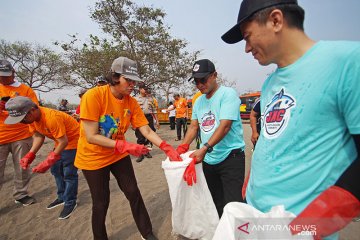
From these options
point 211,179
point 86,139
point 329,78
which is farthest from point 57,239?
point 329,78

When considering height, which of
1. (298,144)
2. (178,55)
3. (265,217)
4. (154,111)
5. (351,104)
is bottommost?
A: (154,111)

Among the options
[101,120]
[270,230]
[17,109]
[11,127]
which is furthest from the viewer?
[11,127]

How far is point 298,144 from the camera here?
2.98 feet

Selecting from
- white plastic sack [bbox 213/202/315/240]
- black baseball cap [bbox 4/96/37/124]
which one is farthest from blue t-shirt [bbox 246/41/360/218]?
black baseball cap [bbox 4/96/37/124]

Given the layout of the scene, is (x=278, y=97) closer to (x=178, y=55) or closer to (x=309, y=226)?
(x=309, y=226)

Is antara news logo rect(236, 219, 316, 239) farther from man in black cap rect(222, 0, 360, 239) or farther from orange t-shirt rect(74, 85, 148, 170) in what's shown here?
orange t-shirt rect(74, 85, 148, 170)

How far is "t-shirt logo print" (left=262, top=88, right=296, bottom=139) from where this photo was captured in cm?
95

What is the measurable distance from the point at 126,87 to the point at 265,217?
64.7 inches

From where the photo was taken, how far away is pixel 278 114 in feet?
3.27

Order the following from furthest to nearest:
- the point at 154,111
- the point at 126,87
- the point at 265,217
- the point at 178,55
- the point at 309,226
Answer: the point at 178,55 < the point at 154,111 < the point at 126,87 < the point at 265,217 < the point at 309,226

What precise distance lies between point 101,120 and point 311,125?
1.78m

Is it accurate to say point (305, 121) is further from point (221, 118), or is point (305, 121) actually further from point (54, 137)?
point (54, 137)

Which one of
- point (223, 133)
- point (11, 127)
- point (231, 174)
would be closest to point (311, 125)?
point (223, 133)

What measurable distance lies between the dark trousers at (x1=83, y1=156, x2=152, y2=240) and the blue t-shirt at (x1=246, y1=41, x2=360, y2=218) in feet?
5.24
